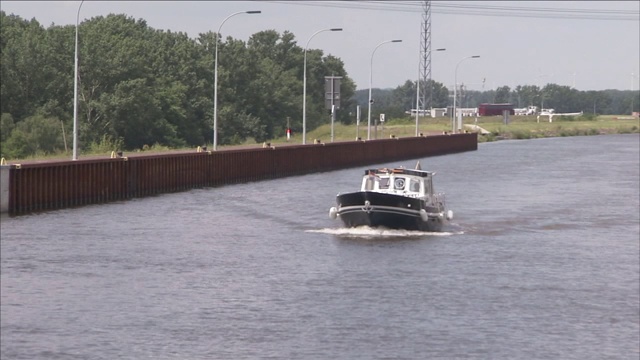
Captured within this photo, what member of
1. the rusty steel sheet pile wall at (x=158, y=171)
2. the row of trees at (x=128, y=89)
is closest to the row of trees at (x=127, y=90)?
the row of trees at (x=128, y=89)

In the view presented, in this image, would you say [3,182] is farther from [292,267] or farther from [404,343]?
[404,343]

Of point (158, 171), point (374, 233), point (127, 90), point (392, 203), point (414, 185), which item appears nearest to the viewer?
point (392, 203)

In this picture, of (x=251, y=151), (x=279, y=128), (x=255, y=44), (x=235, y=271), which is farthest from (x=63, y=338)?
(x=255, y=44)

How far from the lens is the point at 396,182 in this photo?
47812mm

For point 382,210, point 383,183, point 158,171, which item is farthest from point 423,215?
point 158,171

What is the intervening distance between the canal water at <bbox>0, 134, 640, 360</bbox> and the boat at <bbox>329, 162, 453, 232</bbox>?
478 millimetres

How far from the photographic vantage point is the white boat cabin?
47.6 metres

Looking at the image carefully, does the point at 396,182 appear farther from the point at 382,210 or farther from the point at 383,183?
the point at 382,210

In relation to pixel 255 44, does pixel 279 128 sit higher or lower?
lower

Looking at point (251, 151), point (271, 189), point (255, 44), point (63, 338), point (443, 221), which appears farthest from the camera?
point (255, 44)

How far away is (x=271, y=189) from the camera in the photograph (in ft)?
229

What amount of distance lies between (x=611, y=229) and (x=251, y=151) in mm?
30551

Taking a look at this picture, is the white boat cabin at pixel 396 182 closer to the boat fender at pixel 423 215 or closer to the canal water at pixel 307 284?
the boat fender at pixel 423 215

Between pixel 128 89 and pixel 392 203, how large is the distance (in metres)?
49.1
